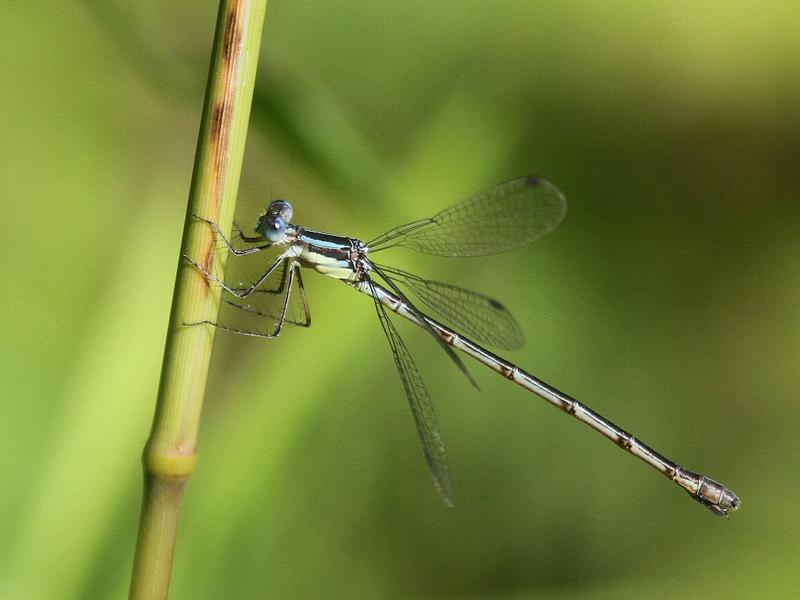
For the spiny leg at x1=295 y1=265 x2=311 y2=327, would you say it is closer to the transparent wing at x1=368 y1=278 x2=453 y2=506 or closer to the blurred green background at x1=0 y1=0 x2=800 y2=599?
the blurred green background at x1=0 y1=0 x2=800 y2=599

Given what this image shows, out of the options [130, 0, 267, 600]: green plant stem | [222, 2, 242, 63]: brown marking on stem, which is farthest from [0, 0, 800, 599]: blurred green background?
[222, 2, 242, 63]: brown marking on stem

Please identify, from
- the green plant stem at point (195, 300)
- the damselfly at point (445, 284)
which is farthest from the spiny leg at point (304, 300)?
the green plant stem at point (195, 300)

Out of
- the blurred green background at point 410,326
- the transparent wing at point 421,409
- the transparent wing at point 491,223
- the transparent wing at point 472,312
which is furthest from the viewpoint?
the transparent wing at point 472,312

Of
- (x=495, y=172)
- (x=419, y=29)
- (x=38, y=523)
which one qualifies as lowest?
(x=38, y=523)

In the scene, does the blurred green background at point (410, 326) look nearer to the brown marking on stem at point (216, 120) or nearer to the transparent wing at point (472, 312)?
the transparent wing at point (472, 312)

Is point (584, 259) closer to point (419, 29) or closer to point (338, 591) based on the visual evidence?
point (419, 29)

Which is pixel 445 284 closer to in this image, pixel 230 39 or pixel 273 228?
pixel 273 228

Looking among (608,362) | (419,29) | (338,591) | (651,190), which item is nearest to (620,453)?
(608,362)
